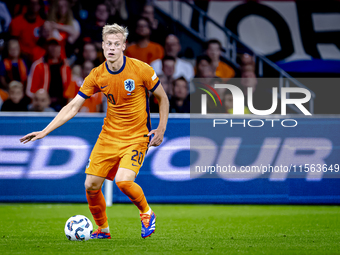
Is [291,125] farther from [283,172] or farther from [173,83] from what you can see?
[173,83]

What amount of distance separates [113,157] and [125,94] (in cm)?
66

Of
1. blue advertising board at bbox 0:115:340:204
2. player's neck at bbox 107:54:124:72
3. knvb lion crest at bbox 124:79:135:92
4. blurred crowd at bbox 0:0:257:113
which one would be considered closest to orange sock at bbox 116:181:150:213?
knvb lion crest at bbox 124:79:135:92

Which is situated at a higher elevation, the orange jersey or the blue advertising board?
the orange jersey

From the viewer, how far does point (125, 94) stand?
528 cm

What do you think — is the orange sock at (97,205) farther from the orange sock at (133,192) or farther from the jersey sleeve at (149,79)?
the jersey sleeve at (149,79)

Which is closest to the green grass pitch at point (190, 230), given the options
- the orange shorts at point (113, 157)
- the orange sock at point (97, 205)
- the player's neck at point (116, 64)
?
the orange sock at point (97, 205)

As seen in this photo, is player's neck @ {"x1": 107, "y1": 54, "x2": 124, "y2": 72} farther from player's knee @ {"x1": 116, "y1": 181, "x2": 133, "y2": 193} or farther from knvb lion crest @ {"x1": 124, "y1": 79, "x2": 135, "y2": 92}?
player's knee @ {"x1": 116, "y1": 181, "x2": 133, "y2": 193}

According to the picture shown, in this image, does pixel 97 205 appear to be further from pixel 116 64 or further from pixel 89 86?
pixel 116 64

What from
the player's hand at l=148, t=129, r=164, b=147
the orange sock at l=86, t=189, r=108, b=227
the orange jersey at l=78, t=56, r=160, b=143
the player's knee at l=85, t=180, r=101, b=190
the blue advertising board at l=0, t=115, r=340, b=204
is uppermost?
the orange jersey at l=78, t=56, r=160, b=143

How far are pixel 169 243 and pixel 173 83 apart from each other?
518cm

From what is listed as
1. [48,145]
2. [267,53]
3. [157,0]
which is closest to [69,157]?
[48,145]

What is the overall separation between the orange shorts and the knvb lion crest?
57 centimetres

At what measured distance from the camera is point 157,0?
12602mm

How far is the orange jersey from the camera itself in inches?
207
